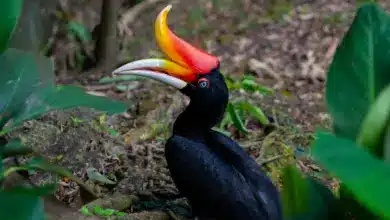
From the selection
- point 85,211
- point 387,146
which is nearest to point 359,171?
point 387,146

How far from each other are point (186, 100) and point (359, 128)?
9.74 ft

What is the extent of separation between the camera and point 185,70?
9.00ft

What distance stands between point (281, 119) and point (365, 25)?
2.72 m

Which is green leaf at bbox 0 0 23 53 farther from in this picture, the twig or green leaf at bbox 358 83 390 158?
the twig

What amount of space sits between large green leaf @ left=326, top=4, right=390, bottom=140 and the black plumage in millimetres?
1250

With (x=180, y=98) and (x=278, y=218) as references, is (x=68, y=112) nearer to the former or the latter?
(x=180, y=98)

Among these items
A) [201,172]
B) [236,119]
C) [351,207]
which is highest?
[351,207]

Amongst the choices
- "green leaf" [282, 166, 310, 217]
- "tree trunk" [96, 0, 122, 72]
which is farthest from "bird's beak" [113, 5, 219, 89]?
"tree trunk" [96, 0, 122, 72]

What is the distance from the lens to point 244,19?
648cm

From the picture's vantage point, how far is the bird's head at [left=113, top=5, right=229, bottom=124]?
8.82 feet

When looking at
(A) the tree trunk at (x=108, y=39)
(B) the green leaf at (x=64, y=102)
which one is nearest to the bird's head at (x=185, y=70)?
(B) the green leaf at (x=64, y=102)

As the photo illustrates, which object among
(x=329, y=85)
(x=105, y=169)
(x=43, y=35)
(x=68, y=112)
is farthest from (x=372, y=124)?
(x=43, y=35)

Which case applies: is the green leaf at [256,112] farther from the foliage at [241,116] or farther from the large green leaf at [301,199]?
the large green leaf at [301,199]

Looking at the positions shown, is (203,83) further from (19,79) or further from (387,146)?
(387,146)
